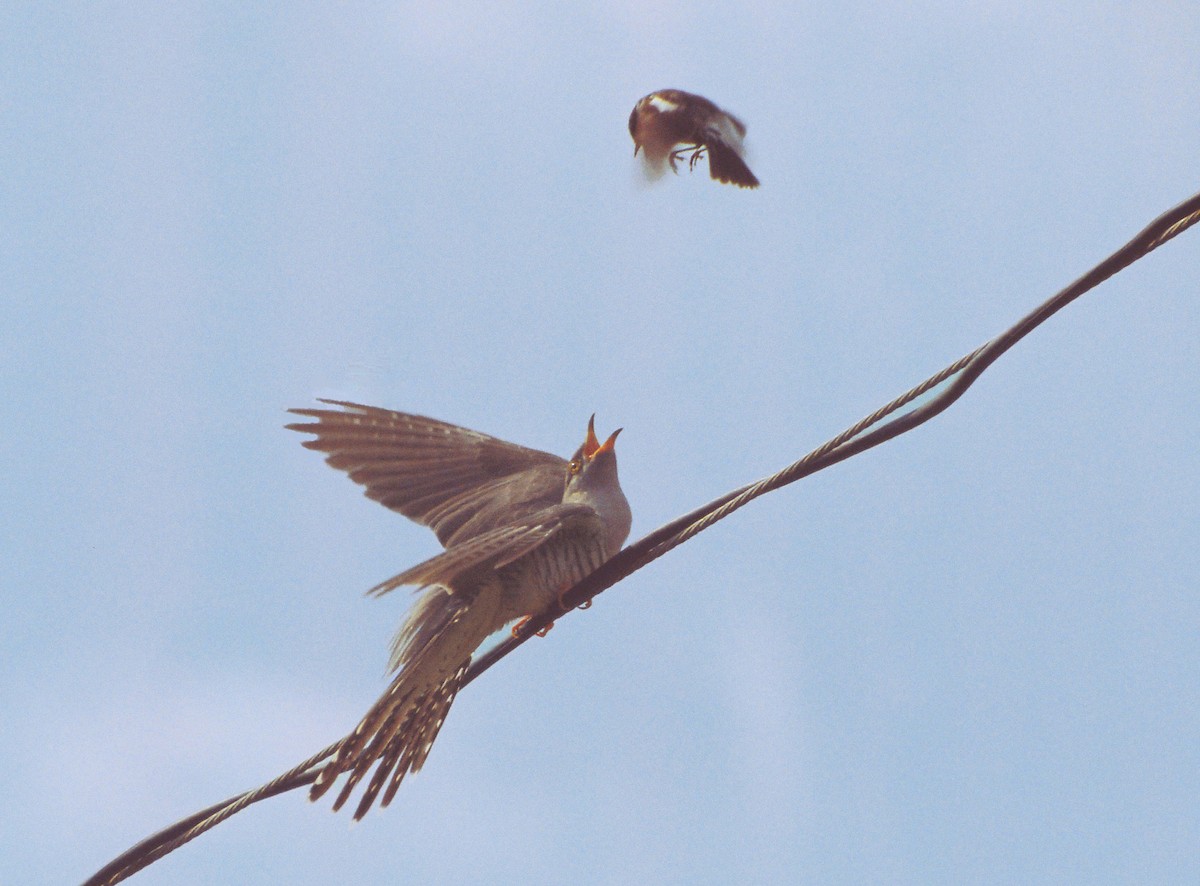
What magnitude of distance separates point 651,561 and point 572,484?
6.03 feet

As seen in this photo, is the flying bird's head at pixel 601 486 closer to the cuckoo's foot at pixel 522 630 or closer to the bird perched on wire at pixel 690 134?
the cuckoo's foot at pixel 522 630

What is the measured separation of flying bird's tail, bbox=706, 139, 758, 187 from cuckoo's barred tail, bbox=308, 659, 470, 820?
209cm

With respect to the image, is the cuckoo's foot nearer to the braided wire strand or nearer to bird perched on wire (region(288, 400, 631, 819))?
bird perched on wire (region(288, 400, 631, 819))

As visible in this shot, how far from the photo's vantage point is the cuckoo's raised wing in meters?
5.76

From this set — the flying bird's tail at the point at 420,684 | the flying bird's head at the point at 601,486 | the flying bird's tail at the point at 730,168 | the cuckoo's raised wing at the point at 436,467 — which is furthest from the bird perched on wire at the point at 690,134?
the flying bird's tail at the point at 420,684

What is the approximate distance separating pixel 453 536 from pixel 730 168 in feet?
6.22

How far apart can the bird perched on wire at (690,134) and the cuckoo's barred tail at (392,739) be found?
2124mm

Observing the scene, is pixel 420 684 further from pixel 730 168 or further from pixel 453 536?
pixel 730 168

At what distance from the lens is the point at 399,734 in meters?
4.69

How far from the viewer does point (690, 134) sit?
5.24 meters

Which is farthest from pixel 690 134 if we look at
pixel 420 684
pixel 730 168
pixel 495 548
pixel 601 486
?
pixel 420 684

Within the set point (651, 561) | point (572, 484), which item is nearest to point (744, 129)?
point (572, 484)

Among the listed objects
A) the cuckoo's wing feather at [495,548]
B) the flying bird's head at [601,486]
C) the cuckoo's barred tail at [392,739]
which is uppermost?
the flying bird's head at [601,486]

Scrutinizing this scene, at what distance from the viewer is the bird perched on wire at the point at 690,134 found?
5.12m
